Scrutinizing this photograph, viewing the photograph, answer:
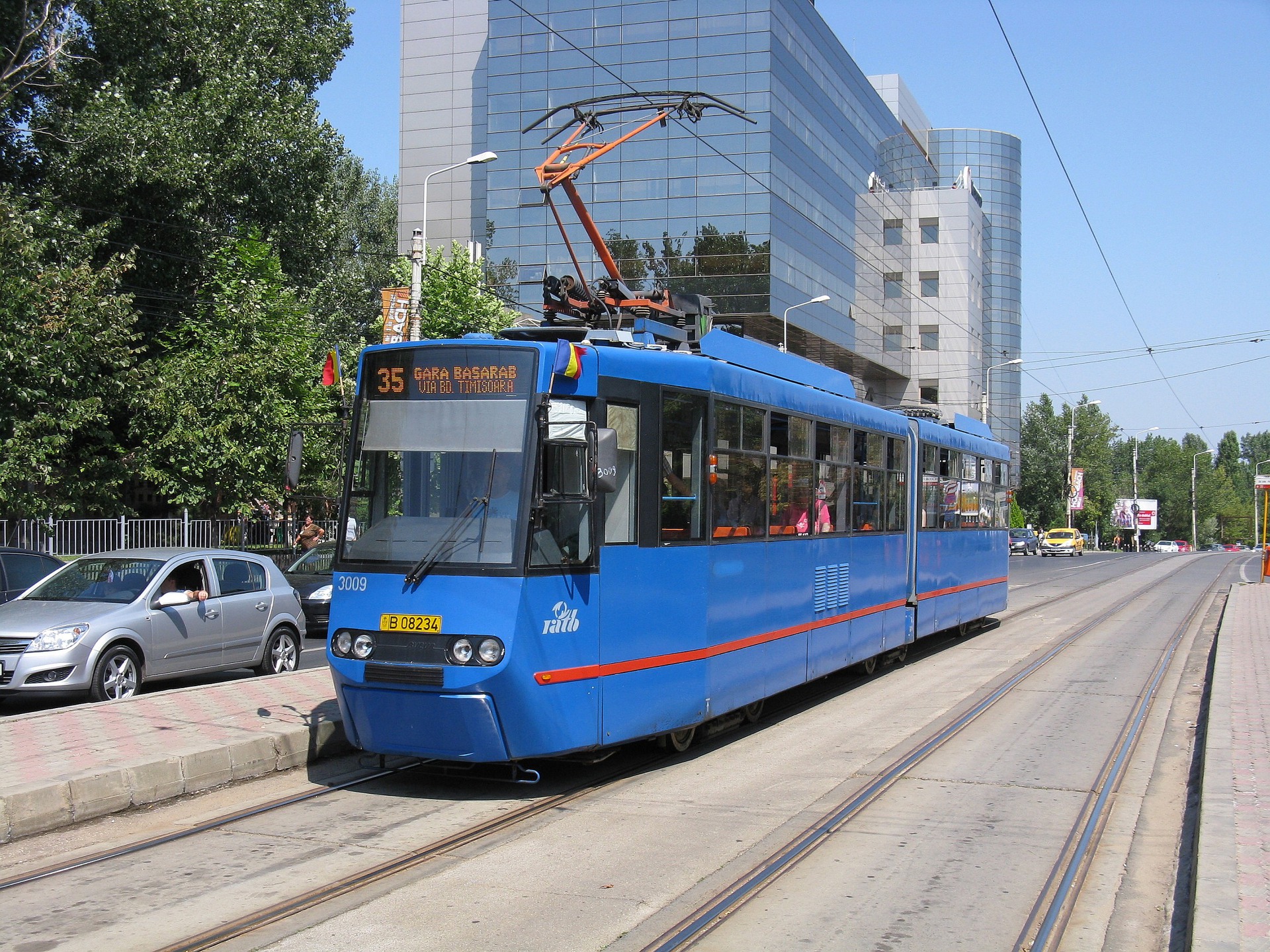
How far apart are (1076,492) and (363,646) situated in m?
93.2

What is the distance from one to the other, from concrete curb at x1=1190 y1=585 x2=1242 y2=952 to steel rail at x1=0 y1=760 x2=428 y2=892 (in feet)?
17.7

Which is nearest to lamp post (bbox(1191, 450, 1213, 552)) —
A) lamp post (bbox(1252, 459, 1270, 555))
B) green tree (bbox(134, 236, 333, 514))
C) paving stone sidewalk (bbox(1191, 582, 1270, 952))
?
lamp post (bbox(1252, 459, 1270, 555))

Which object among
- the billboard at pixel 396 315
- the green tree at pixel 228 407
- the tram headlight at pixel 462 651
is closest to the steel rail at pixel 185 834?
the tram headlight at pixel 462 651

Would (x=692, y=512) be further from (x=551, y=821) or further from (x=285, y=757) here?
(x=285, y=757)

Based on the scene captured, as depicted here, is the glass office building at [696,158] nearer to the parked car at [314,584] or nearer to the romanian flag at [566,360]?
the parked car at [314,584]

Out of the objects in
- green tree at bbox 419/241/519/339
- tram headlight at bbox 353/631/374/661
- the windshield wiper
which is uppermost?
green tree at bbox 419/241/519/339

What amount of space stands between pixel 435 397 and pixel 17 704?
7.18m

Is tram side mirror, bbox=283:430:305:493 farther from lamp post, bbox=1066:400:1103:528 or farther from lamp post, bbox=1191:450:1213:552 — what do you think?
lamp post, bbox=1191:450:1213:552

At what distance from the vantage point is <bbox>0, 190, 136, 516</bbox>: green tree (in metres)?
23.0

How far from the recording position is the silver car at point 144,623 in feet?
35.3

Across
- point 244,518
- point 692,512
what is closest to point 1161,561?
point 244,518

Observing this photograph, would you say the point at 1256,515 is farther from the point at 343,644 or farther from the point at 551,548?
the point at 343,644

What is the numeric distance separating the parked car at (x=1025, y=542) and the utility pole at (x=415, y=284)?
5848 cm

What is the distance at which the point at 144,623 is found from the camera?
37.9 feet
